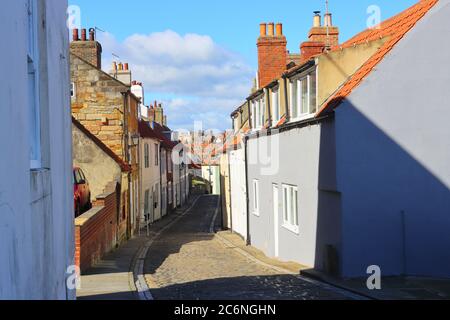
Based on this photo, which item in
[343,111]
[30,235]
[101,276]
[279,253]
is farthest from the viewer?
[279,253]

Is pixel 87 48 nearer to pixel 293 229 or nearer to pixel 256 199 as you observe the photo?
pixel 256 199

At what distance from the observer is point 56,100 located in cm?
705

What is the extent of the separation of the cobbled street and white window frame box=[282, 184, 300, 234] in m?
1.63

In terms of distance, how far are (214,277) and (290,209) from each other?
4417 millimetres

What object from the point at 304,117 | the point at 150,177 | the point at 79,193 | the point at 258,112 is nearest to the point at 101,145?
the point at 79,193

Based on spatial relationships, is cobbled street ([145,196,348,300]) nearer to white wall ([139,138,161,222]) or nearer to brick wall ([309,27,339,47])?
brick wall ([309,27,339,47])

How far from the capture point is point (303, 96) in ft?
56.3

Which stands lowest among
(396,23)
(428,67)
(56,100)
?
(56,100)

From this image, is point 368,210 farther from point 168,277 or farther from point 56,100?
point 56,100

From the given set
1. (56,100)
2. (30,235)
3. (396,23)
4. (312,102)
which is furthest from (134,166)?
(30,235)

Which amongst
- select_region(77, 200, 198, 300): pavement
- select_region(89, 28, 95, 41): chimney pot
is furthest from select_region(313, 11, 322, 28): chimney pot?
select_region(89, 28, 95, 41): chimney pot

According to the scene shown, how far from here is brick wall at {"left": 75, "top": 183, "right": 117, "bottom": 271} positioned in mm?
13907

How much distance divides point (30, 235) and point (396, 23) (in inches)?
513
